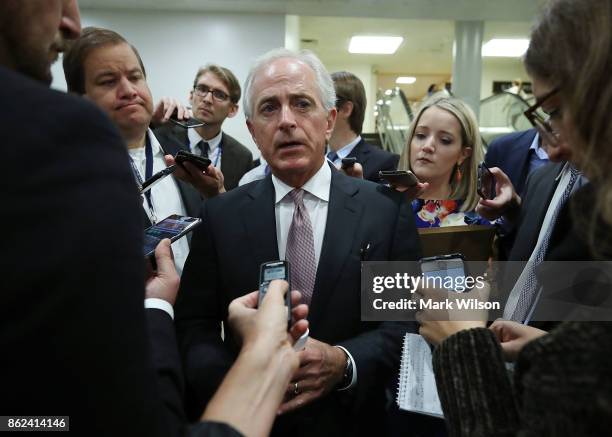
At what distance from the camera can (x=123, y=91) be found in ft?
6.47

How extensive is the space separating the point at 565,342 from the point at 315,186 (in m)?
1.06

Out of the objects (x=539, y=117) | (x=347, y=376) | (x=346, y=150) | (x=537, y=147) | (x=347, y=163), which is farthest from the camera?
(x=346, y=150)

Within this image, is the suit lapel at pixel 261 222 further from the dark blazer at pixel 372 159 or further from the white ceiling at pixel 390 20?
the white ceiling at pixel 390 20

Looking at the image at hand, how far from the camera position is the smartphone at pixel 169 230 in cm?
134

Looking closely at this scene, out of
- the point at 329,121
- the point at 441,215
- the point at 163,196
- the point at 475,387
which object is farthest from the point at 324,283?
the point at 441,215

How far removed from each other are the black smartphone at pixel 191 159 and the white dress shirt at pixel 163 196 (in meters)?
Answer: 0.10

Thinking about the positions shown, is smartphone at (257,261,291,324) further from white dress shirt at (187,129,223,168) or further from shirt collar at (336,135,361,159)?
white dress shirt at (187,129,223,168)

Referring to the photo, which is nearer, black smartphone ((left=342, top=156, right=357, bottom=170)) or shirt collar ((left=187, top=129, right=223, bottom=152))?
black smartphone ((left=342, top=156, right=357, bottom=170))

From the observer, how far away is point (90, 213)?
0.58 metres

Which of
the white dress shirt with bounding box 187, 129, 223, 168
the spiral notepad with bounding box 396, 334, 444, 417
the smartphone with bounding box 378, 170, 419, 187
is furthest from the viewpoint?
the white dress shirt with bounding box 187, 129, 223, 168

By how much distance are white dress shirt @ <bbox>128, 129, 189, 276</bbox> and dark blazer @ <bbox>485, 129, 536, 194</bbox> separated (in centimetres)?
204

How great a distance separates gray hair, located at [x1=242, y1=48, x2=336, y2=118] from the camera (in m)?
1.76

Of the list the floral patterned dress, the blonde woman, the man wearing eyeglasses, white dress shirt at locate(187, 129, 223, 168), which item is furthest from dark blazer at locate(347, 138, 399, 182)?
white dress shirt at locate(187, 129, 223, 168)

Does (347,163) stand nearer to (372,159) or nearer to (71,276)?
(372,159)
